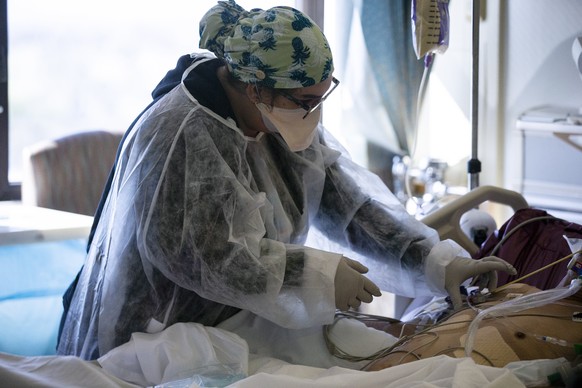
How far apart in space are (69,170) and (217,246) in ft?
4.56

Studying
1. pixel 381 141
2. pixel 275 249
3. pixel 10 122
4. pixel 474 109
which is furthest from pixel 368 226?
pixel 381 141

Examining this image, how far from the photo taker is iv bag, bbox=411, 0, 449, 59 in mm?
2756

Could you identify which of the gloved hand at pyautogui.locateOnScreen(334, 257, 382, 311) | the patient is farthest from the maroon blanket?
the gloved hand at pyautogui.locateOnScreen(334, 257, 382, 311)

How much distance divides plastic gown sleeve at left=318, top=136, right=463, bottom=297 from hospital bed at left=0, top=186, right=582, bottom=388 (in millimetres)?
144

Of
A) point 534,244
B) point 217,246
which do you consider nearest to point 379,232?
point 534,244

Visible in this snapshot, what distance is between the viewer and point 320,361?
1765mm

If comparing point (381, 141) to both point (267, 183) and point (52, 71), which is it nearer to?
point (52, 71)

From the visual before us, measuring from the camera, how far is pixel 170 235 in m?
1.70

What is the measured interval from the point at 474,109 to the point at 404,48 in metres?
1.27

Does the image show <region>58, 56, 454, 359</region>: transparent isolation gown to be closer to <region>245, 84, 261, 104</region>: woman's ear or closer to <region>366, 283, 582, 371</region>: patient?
<region>245, 84, 261, 104</region>: woman's ear

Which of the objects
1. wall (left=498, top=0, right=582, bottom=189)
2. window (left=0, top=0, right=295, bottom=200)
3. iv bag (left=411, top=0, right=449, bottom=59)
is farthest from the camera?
wall (left=498, top=0, right=582, bottom=189)

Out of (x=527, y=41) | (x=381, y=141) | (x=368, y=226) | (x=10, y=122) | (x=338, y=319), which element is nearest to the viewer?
(x=338, y=319)

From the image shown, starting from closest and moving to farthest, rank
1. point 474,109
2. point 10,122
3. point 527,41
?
point 474,109
point 10,122
point 527,41

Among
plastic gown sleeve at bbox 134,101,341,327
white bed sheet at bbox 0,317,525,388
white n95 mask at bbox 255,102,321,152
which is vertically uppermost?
white n95 mask at bbox 255,102,321,152
